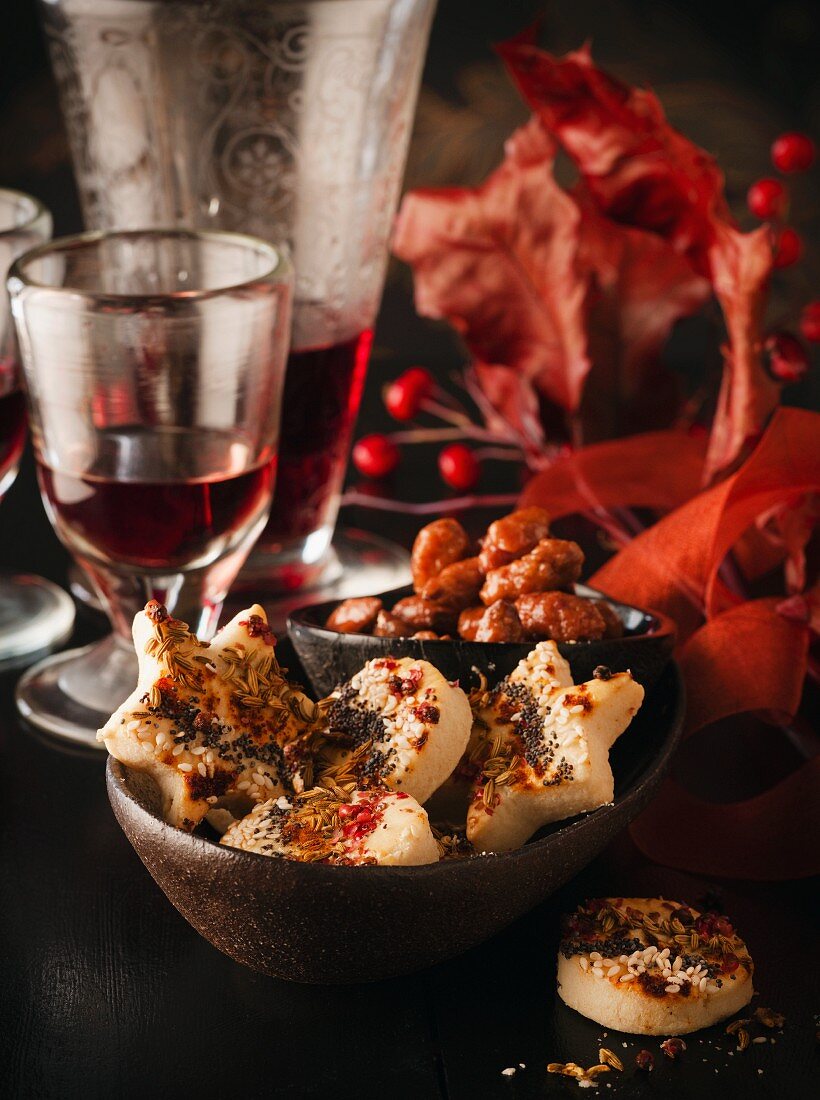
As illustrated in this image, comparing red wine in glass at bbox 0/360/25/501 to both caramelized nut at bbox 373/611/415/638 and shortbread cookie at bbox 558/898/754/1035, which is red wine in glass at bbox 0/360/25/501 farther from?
shortbread cookie at bbox 558/898/754/1035

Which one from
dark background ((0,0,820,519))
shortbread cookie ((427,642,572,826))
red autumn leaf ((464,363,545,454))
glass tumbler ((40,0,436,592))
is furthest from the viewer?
dark background ((0,0,820,519))

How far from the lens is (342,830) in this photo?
21.8 inches

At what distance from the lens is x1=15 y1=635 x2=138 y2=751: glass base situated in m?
0.81

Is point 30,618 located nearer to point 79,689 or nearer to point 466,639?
point 79,689

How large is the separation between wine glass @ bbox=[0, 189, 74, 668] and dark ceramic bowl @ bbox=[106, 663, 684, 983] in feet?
1.15

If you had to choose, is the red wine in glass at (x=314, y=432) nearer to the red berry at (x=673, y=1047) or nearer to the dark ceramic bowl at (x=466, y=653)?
the dark ceramic bowl at (x=466, y=653)

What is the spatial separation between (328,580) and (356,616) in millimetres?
285

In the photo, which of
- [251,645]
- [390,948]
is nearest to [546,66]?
[251,645]

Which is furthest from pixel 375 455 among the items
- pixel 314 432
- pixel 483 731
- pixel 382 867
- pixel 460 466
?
pixel 382 867

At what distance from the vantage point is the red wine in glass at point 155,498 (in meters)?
0.79

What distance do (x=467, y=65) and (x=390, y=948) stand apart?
1113mm

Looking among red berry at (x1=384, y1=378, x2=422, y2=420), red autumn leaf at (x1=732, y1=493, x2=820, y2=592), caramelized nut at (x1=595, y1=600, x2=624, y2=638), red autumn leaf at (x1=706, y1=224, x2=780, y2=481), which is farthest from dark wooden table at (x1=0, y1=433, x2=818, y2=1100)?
red berry at (x1=384, y1=378, x2=422, y2=420)

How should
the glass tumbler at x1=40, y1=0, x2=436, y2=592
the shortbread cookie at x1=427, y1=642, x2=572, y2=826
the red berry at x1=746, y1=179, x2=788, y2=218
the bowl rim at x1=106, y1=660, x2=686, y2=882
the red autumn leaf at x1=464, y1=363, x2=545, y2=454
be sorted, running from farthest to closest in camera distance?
the red autumn leaf at x1=464, y1=363, x2=545, y2=454 < the red berry at x1=746, y1=179, x2=788, y2=218 < the glass tumbler at x1=40, y1=0, x2=436, y2=592 < the shortbread cookie at x1=427, y1=642, x2=572, y2=826 < the bowl rim at x1=106, y1=660, x2=686, y2=882

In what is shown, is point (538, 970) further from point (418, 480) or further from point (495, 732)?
point (418, 480)
